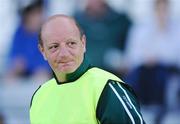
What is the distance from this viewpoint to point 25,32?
7.92m

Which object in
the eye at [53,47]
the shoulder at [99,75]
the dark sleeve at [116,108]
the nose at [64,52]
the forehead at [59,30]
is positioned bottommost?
the dark sleeve at [116,108]

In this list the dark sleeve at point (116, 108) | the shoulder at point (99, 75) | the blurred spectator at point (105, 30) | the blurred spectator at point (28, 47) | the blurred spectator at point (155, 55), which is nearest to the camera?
the dark sleeve at point (116, 108)

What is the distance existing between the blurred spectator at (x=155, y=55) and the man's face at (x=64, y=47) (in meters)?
3.36

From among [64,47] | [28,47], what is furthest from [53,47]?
[28,47]

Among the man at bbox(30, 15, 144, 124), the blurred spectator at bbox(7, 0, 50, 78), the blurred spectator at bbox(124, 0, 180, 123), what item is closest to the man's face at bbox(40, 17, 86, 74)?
the man at bbox(30, 15, 144, 124)

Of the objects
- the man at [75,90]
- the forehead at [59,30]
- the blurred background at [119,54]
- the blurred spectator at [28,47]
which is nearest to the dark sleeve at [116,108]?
the man at [75,90]

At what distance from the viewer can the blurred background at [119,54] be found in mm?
7344

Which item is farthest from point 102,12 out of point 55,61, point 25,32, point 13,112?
point 55,61

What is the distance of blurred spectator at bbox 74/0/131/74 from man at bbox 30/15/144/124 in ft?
11.4

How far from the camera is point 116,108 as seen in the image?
3.75 metres

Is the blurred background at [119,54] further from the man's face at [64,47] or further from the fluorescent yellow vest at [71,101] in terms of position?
the man's face at [64,47]

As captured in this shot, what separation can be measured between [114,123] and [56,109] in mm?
386

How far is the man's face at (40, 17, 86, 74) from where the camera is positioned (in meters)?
3.93

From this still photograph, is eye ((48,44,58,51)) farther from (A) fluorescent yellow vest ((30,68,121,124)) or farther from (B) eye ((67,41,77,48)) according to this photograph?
(A) fluorescent yellow vest ((30,68,121,124))
